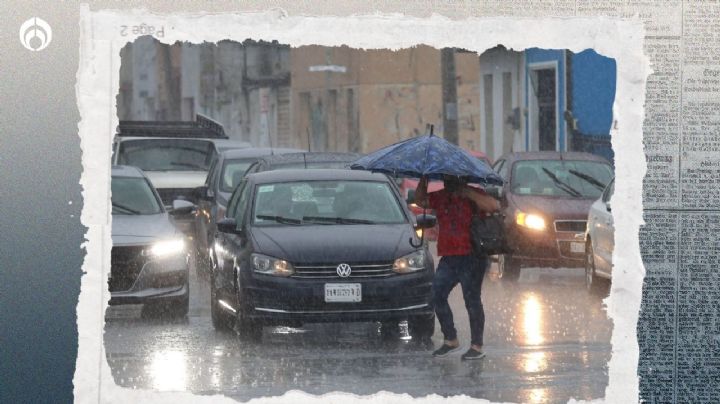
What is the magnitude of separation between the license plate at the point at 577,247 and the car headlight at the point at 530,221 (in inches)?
14.5

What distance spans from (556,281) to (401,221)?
523 centimetres

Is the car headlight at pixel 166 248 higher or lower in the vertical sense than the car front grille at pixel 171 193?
lower

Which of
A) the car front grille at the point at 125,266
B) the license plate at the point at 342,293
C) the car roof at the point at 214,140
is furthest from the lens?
the car roof at the point at 214,140

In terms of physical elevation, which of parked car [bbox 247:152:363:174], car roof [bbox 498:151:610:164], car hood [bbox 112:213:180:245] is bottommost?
car hood [bbox 112:213:180:245]


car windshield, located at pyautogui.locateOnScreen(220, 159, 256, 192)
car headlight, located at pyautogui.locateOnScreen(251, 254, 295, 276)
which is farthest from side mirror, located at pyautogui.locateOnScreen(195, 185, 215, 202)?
car headlight, located at pyautogui.locateOnScreen(251, 254, 295, 276)

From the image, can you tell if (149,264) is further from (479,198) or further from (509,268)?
(509,268)

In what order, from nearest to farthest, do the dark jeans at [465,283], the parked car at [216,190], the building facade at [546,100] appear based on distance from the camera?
the dark jeans at [465,283]
the parked car at [216,190]
the building facade at [546,100]

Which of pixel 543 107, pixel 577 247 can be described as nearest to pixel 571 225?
pixel 577 247

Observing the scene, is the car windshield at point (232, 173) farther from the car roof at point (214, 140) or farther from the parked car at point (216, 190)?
the car roof at point (214, 140)

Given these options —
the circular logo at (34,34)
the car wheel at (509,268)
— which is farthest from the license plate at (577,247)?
the circular logo at (34,34)

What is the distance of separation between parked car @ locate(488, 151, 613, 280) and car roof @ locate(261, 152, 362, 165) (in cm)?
200

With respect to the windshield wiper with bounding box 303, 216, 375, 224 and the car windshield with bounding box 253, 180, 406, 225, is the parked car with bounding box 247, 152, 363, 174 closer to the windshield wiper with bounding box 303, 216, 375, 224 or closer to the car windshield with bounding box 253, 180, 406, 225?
the car windshield with bounding box 253, 180, 406, 225

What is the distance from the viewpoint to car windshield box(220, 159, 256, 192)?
Answer: 1825 centimetres

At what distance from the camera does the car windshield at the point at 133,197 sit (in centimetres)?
1433
